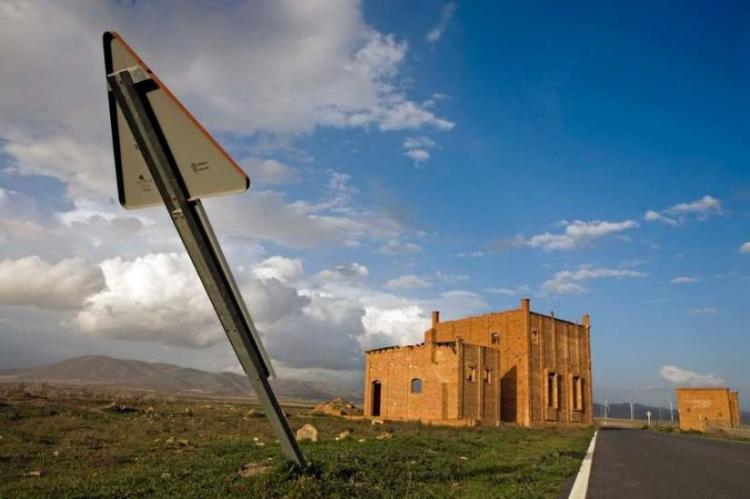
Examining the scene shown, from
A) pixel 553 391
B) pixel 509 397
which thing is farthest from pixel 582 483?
pixel 553 391

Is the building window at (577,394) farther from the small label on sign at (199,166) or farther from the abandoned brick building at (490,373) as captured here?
the small label on sign at (199,166)

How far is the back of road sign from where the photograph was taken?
3.84 m

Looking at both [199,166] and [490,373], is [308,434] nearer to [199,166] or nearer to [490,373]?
[199,166]

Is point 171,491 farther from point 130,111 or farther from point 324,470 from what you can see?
point 130,111

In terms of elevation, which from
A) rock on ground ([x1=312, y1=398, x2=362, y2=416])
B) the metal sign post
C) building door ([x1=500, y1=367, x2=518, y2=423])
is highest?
the metal sign post

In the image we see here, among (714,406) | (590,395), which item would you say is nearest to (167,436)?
(590,395)

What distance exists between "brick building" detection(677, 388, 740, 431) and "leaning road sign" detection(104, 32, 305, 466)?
5140cm

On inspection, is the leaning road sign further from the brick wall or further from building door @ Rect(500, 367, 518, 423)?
building door @ Rect(500, 367, 518, 423)

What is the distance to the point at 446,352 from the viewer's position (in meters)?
35.3

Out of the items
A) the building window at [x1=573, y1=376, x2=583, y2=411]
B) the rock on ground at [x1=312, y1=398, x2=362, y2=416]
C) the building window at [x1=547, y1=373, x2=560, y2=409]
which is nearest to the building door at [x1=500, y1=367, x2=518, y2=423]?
the building window at [x1=547, y1=373, x2=560, y2=409]

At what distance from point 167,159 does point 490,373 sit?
36.4m

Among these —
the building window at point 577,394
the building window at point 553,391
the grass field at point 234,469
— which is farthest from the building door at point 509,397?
the grass field at point 234,469

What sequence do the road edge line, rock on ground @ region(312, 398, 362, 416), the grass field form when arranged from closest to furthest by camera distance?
1. the grass field
2. the road edge line
3. rock on ground @ region(312, 398, 362, 416)

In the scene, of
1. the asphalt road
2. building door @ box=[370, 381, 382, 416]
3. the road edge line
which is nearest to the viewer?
the road edge line
